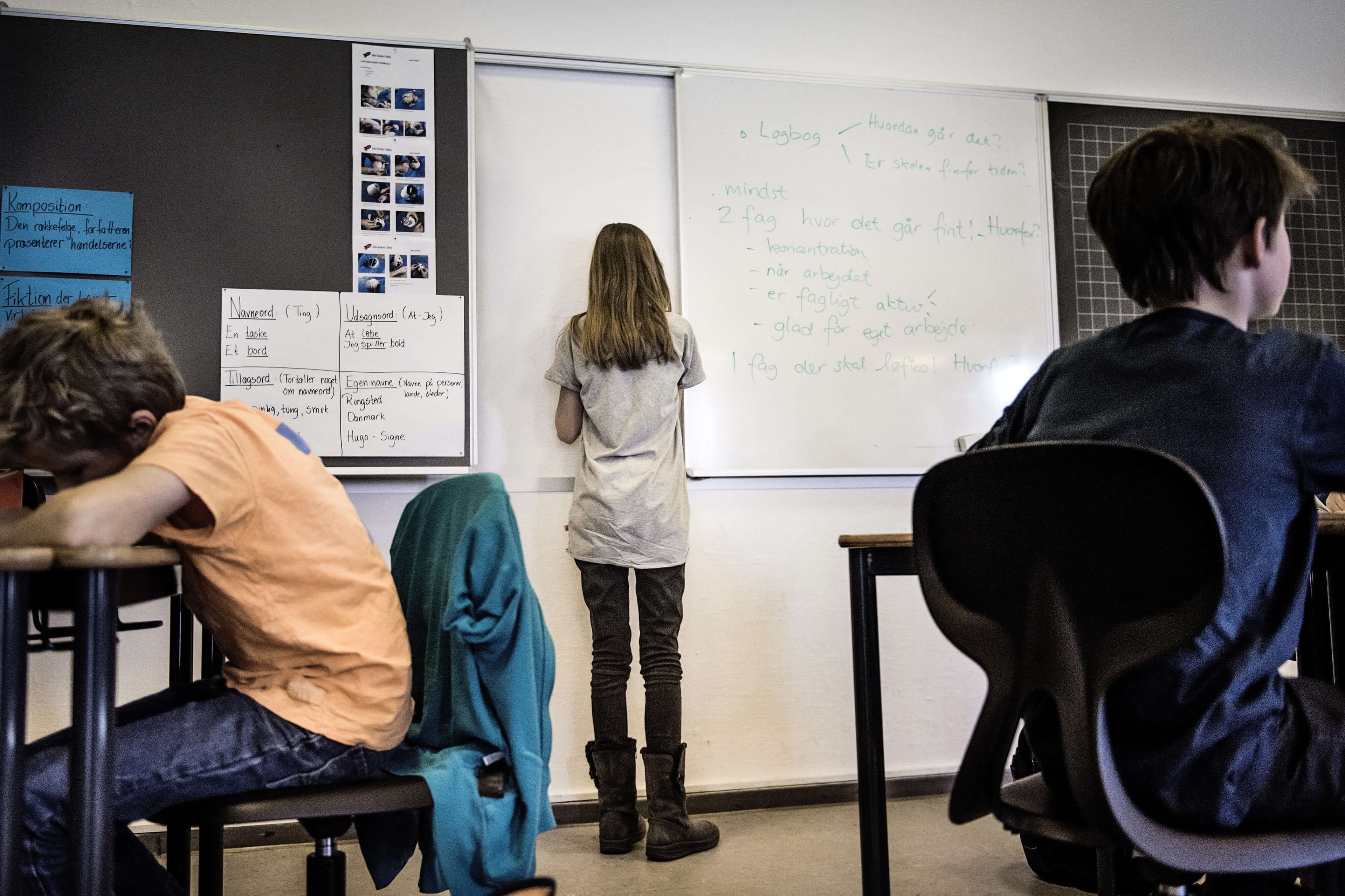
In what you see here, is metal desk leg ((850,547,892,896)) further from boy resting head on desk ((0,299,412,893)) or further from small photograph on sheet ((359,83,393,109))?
small photograph on sheet ((359,83,393,109))

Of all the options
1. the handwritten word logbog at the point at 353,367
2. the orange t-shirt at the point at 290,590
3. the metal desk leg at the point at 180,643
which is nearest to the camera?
the orange t-shirt at the point at 290,590

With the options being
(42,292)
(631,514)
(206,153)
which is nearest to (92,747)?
(631,514)

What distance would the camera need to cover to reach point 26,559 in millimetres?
877

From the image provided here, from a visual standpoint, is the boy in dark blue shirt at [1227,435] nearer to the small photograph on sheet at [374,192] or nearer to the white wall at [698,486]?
the white wall at [698,486]

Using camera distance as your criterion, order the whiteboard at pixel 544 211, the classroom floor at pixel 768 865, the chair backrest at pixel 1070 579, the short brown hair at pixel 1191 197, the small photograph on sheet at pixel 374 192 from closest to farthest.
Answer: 1. the chair backrest at pixel 1070 579
2. the short brown hair at pixel 1191 197
3. the classroom floor at pixel 768 865
4. the small photograph on sheet at pixel 374 192
5. the whiteboard at pixel 544 211

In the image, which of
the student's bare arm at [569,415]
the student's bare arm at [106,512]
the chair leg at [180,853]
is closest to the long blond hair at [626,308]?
the student's bare arm at [569,415]

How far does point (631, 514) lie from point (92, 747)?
1.46m

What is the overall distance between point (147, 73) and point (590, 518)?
155cm

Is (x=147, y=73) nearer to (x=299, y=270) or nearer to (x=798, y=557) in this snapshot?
(x=299, y=270)

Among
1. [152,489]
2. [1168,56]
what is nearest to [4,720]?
[152,489]

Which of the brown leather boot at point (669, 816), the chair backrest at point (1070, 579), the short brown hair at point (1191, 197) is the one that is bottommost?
the brown leather boot at point (669, 816)

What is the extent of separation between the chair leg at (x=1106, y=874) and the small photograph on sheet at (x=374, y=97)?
2.31 meters

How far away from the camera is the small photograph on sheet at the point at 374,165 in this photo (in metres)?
2.55

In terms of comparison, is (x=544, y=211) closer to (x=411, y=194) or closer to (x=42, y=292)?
(x=411, y=194)
